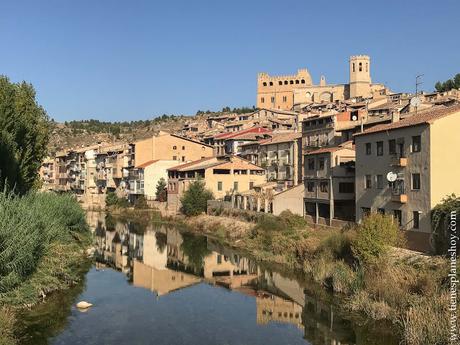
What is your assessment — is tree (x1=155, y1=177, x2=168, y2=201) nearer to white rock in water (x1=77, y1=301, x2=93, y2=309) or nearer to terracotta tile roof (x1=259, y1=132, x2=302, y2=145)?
terracotta tile roof (x1=259, y1=132, x2=302, y2=145)

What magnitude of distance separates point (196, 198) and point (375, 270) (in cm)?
3672

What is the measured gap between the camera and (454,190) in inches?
1073

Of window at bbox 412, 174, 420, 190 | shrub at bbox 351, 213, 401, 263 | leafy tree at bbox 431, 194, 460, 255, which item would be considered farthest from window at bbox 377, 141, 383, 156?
shrub at bbox 351, 213, 401, 263

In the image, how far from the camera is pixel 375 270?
76.2 feet

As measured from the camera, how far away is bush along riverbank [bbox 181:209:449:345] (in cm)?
1762

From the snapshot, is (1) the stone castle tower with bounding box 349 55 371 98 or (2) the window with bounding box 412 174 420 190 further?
(1) the stone castle tower with bounding box 349 55 371 98

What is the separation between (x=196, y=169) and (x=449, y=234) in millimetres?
40604

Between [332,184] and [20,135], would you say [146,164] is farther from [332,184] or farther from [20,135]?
[20,135]

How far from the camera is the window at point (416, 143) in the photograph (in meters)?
28.4

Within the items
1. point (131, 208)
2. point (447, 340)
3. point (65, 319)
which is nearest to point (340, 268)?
→ point (447, 340)

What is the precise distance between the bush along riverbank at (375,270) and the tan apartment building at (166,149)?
4343 cm

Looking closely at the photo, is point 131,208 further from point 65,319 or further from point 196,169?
point 65,319

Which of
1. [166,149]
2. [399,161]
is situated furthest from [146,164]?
[399,161]

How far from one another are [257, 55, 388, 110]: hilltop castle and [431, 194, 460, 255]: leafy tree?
7577 cm
